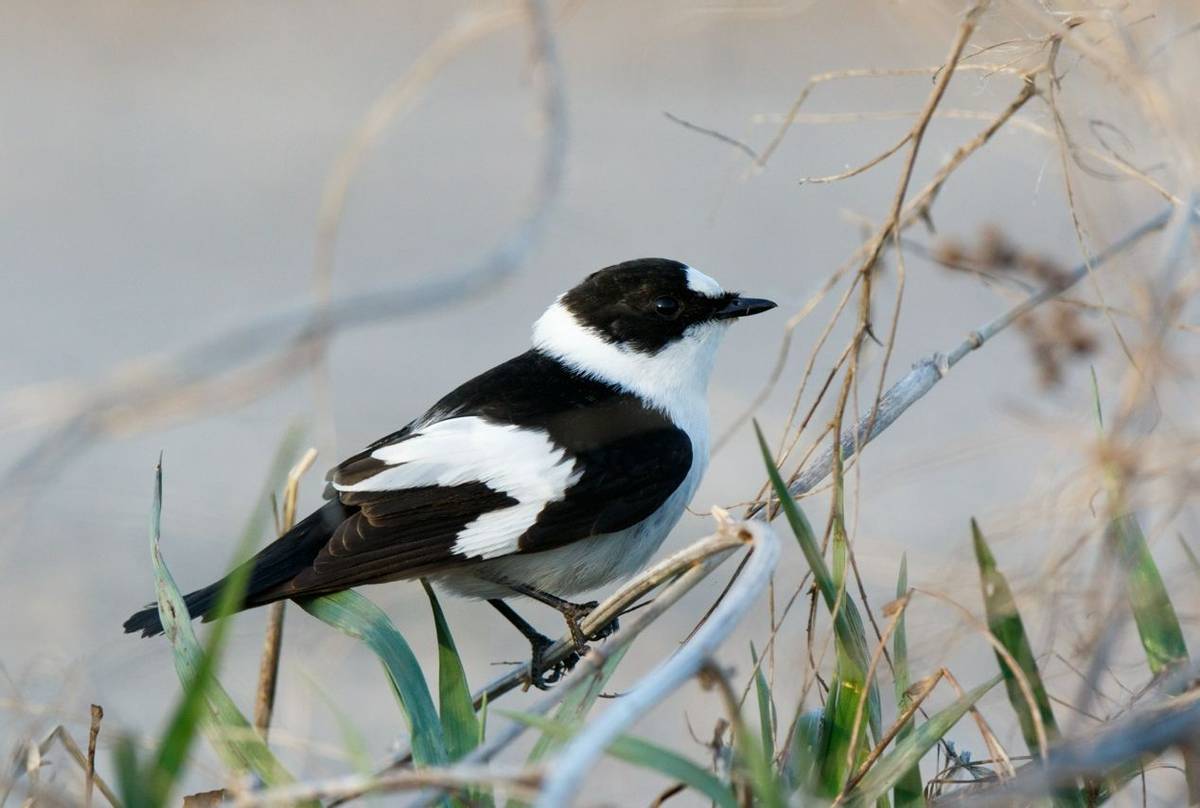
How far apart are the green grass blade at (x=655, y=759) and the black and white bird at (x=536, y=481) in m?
1.17

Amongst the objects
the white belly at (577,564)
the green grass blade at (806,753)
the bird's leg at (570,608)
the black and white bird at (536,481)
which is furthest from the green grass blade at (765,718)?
the white belly at (577,564)

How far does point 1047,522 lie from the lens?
220cm

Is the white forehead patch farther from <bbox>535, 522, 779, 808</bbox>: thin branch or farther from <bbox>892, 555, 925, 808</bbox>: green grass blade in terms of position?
<bbox>535, 522, 779, 808</bbox>: thin branch

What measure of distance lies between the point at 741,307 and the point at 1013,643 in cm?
188

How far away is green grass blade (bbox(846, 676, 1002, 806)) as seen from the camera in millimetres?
2086

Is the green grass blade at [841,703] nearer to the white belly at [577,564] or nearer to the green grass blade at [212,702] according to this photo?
the green grass blade at [212,702]

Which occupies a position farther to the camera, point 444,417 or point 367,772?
point 444,417

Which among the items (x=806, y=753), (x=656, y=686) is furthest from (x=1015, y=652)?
(x=656, y=686)

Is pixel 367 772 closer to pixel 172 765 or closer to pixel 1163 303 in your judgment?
pixel 172 765

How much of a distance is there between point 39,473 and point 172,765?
448 millimetres

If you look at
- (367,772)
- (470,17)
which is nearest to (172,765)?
(367,772)

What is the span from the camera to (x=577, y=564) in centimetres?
341

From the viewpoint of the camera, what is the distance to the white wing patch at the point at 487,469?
3225 millimetres

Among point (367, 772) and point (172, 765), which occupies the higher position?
point (172, 765)
